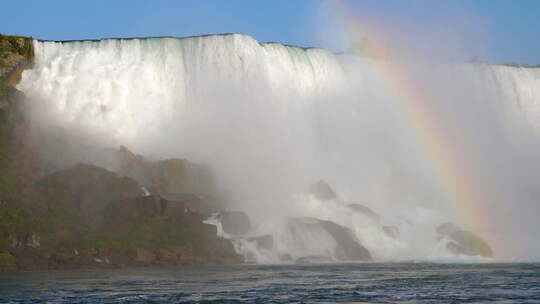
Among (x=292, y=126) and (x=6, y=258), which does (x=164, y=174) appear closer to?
(x=6, y=258)

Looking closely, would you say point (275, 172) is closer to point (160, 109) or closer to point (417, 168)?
point (160, 109)

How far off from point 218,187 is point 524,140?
143 ft

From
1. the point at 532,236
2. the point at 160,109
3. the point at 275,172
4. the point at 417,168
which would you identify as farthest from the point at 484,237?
the point at 160,109

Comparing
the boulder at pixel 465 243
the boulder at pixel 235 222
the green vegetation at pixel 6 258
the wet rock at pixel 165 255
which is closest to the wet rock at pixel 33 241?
the green vegetation at pixel 6 258

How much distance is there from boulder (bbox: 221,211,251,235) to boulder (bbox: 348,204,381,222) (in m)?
12.5

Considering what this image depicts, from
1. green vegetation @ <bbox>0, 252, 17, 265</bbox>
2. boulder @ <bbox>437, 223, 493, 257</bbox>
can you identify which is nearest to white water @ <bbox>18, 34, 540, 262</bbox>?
boulder @ <bbox>437, 223, 493, 257</bbox>

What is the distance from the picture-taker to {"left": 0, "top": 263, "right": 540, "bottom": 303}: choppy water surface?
100 ft

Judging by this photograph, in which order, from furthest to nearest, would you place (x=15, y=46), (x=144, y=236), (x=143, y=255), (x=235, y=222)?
1. (x=15, y=46)
2. (x=235, y=222)
3. (x=144, y=236)
4. (x=143, y=255)

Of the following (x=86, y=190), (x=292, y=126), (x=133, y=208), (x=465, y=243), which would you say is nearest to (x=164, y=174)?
(x=133, y=208)

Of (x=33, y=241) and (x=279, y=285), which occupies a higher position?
(x=33, y=241)

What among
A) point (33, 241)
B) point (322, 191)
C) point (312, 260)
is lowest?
point (312, 260)

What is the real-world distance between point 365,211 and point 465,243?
888 centimetres

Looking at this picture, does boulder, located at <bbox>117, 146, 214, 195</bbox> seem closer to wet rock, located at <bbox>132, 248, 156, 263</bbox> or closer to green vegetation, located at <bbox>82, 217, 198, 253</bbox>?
green vegetation, located at <bbox>82, 217, 198, 253</bbox>

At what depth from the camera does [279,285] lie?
3656 cm
